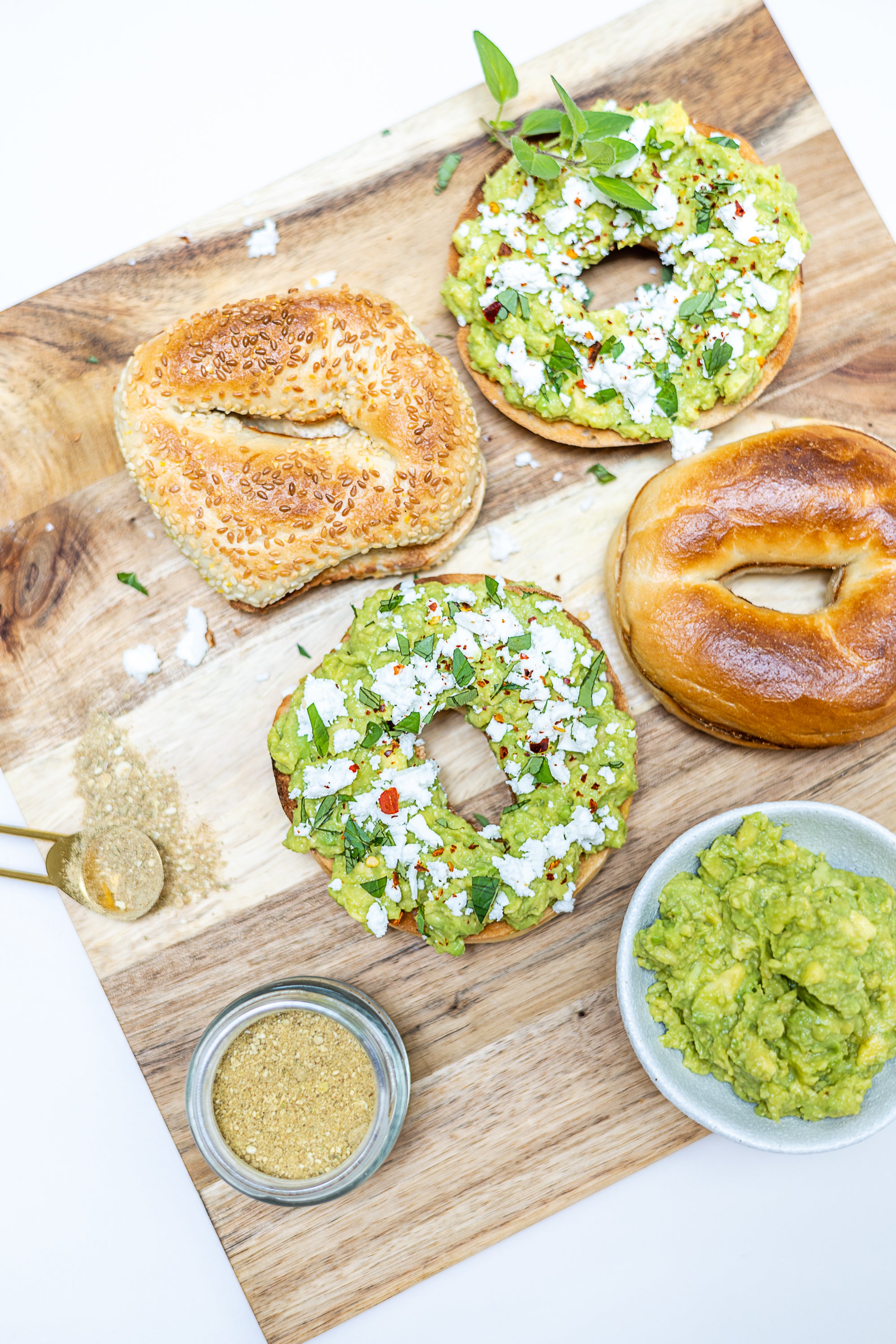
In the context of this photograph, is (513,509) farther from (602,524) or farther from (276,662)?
(276,662)

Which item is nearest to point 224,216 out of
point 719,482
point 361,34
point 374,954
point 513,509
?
point 361,34

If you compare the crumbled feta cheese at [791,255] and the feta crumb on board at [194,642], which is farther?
Result: the feta crumb on board at [194,642]

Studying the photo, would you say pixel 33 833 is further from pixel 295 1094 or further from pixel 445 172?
pixel 445 172

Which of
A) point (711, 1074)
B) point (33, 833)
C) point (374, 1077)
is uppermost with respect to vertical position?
point (33, 833)

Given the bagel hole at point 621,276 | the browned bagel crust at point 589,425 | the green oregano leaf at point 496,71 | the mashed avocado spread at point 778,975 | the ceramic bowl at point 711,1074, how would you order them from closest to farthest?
1. the mashed avocado spread at point 778,975
2. the ceramic bowl at point 711,1074
3. the green oregano leaf at point 496,71
4. the browned bagel crust at point 589,425
5. the bagel hole at point 621,276

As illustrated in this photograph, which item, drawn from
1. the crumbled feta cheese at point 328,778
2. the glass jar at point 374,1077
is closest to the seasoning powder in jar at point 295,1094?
the glass jar at point 374,1077

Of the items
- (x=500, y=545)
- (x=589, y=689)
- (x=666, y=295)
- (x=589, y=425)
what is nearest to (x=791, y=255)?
(x=666, y=295)

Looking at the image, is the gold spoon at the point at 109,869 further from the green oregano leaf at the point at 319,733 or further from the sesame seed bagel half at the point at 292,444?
the sesame seed bagel half at the point at 292,444
